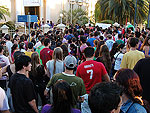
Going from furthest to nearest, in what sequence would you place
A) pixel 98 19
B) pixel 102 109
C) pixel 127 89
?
pixel 98 19
pixel 127 89
pixel 102 109

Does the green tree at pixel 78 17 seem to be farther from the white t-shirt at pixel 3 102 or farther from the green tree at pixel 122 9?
the white t-shirt at pixel 3 102

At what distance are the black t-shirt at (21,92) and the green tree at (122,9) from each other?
24.6m

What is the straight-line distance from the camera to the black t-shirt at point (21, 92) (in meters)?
3.72

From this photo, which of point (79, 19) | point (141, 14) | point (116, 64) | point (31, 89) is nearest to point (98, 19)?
point (79, 19)

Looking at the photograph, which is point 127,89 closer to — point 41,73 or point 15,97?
point 15,97

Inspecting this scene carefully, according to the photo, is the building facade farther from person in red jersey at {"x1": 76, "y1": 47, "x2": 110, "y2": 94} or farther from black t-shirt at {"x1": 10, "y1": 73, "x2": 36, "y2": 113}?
black t-shirt at {"x1": 10, "y1": 73, "x2": 36, "y2": 113}

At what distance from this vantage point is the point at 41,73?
5.48 meters

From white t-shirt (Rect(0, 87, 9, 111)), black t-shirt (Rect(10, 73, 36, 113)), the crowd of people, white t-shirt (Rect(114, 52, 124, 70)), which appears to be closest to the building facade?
white t-shirt (Rect(114, 52, 124, 70))

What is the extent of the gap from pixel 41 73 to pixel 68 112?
8.95ft

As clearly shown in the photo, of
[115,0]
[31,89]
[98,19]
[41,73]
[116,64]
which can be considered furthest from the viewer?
[98,19]

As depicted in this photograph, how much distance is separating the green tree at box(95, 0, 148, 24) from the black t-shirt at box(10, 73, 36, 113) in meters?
24.6

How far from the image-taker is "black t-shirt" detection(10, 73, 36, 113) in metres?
3.72

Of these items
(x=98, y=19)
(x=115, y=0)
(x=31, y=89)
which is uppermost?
(x=115, y=0)

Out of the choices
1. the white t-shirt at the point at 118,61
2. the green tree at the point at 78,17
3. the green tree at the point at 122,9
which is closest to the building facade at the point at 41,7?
the green tree at the point at 78,17
